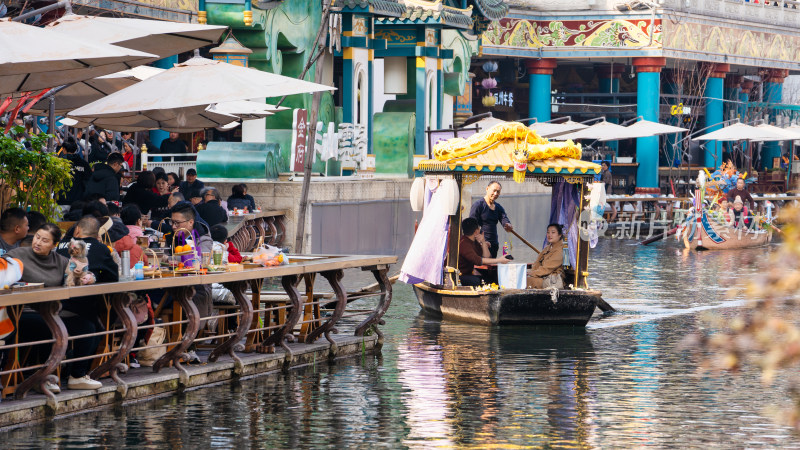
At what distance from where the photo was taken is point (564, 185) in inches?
684

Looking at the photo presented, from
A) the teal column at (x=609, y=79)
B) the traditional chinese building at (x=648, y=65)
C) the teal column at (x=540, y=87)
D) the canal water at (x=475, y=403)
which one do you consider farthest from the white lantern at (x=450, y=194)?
the teal column at (x=609, y=79)

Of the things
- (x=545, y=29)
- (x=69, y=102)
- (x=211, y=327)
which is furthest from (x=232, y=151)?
(x=545, y=29)

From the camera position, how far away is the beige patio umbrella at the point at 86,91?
18016mm

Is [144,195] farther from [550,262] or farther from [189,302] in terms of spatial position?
[189,302]

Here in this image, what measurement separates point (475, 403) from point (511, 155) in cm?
559

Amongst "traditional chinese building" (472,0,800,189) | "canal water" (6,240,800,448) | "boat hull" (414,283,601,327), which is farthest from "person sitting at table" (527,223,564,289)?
"traditional chinese building" (472,0,800,189)

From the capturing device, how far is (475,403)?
1095 centimetres

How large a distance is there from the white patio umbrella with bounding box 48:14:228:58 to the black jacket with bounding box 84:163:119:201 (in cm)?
228

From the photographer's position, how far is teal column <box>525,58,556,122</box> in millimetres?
41625

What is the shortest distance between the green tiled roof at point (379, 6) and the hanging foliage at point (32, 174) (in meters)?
14.9

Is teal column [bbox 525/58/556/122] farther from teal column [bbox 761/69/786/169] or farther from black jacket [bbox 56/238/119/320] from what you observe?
black jacket [bbox 56/238/119/320]

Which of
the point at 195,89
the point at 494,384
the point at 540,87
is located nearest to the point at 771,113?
the point at 540,87

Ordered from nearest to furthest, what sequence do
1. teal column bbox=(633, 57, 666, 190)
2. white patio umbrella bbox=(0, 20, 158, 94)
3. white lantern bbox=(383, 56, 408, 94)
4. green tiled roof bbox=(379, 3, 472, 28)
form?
white patio umbrella bbox=(0, 20, 158, 94), green tiled roof bbox=(379, 3, 472, 28), white lantern bbox=(383, 56, 408, 94), teal column bbox=(633, 57, 666, 190)

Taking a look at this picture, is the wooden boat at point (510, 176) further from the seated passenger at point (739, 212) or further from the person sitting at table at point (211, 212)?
the seated passenger at point (739, 212)
